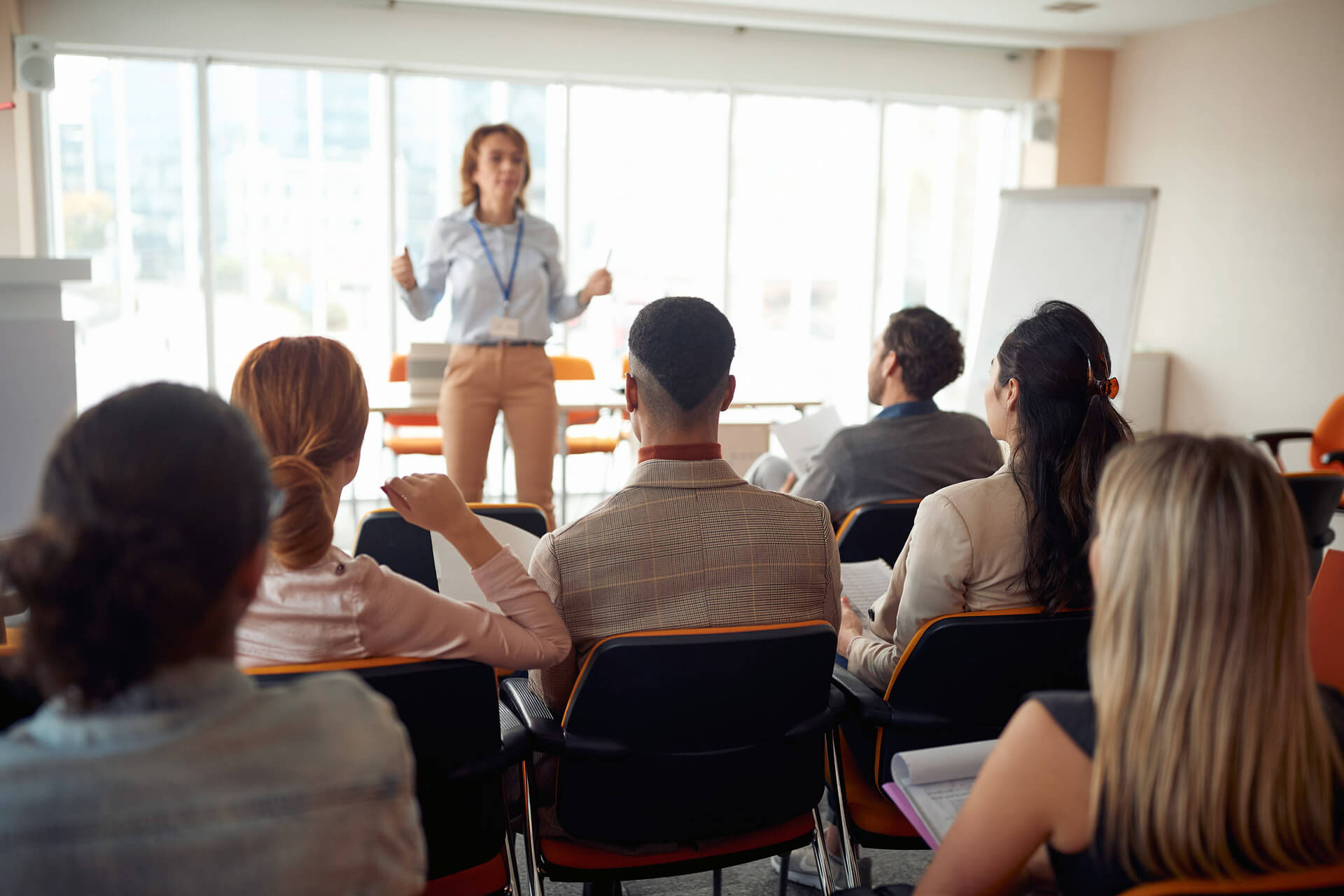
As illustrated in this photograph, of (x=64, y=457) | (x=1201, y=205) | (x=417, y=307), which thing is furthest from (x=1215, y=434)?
(x=1201, y=205)

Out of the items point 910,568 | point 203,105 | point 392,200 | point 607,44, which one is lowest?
→ point 910,568

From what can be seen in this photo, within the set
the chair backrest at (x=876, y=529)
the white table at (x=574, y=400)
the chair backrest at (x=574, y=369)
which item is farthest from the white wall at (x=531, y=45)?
the chair backrest at (x=876, y=529)

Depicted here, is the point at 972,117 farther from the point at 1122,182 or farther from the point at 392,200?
the point at 392,200

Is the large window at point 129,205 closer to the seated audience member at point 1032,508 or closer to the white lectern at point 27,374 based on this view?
the white lectern at point 27,374

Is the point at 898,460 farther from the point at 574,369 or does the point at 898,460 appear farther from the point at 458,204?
the point at 458,204

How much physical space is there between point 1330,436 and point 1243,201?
7.75ft

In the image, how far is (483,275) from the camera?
13.1 ft

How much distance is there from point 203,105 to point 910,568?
19.1 ft

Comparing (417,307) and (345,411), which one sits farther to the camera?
(417,307)

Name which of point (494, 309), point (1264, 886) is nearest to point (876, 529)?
point (1264, 886)

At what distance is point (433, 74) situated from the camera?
6.37 meters

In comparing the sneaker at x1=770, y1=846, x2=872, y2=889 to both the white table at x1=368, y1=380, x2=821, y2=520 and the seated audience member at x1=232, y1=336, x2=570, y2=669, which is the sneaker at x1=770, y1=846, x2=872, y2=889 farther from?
the white table at x1=368, y1=380, x2=821, y2=520

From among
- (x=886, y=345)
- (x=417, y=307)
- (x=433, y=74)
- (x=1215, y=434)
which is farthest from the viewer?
(x=433, y=74)

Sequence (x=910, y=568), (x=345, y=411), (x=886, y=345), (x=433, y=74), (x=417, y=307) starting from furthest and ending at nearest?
(x=433, y=74)
(x=417, y=307)
(x=886, y=345)
(x=910, y=568)
(x=345, y=411)
